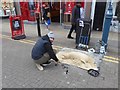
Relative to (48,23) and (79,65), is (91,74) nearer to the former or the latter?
(79,65)

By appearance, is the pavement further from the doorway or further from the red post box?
the doorway

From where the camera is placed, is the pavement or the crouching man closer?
the pavement

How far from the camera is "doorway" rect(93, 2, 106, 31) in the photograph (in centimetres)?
793

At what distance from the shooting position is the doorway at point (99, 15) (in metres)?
7.93

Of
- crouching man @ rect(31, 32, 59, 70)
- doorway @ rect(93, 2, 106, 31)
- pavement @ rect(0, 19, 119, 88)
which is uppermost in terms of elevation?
doorway @ rect(93, 2, 106, 31)

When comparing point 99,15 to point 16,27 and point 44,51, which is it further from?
point 44,51

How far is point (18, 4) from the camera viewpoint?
11.0 metres

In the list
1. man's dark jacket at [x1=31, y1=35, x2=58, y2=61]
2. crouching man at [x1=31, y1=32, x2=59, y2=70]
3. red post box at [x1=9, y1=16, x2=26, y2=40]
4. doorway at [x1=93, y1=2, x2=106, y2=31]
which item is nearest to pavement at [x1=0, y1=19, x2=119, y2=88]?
crouching man at [x1=31, y1=32, x2=59, y2=70]

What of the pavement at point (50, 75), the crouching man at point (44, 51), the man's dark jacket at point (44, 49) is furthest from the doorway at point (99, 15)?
the man's dark jacket at point (44, 49)

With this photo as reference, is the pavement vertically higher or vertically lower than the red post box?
lower

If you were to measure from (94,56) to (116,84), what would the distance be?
1476 mm

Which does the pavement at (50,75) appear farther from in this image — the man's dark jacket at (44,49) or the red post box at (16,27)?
the red post box at (16,27)

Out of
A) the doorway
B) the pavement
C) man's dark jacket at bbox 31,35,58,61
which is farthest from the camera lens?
the doorway

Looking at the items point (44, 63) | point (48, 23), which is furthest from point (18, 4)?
point (44, 63)
